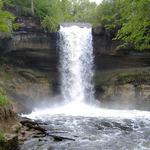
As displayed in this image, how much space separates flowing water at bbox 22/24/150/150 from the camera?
15.0m

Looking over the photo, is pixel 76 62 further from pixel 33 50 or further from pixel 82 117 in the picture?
pixel 82 117

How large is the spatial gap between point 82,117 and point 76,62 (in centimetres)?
951

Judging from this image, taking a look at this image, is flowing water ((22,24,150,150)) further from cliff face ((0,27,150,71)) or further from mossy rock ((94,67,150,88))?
mossy rock ((94,67,150,88))

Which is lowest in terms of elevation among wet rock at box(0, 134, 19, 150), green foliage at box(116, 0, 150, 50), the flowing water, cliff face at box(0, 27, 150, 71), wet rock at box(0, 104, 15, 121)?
the flowing water

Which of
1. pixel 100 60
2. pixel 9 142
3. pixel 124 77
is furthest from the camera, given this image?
pixel 100 60

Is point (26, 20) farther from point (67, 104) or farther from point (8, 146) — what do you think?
point (8, 146)

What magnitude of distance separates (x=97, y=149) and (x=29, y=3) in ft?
68.6

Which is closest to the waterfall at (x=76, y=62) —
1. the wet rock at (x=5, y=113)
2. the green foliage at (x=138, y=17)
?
the wet rock at (x=5, y=113)

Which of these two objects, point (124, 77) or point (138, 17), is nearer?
point (138, 17)

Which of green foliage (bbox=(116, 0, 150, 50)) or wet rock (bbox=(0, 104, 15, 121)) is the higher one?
green foliage (bbox=(116, 0, 150, 50))

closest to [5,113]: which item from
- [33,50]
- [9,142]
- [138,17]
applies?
[9,142]

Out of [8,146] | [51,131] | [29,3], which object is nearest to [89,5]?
[29,3]

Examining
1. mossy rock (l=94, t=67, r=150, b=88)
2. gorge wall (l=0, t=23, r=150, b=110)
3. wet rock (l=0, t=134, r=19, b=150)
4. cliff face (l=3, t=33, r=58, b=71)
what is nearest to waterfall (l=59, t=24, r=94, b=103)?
gorge wall (l=0, t=23, r=150, b=110)

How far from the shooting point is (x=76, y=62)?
1254 inches
